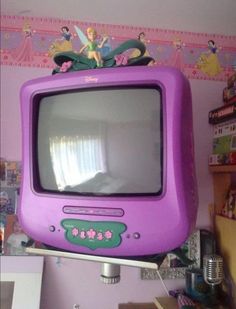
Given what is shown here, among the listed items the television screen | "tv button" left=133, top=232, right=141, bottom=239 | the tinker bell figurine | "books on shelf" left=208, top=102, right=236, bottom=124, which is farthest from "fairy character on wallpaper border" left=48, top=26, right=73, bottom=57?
"tv button" left=133, top=232, right=141, bottom=239

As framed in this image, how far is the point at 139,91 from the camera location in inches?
29.4

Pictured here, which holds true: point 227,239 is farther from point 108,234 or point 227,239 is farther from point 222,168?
point 108,234

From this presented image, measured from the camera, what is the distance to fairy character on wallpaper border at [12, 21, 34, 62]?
1.24 m

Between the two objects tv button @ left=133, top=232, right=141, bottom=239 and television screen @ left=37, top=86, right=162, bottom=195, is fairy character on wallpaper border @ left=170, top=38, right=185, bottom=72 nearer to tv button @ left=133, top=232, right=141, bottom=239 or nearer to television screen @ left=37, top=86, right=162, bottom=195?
television screen @ left=37, top=86, right=162, bottom=195

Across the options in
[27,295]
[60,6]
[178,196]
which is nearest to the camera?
[178,196]

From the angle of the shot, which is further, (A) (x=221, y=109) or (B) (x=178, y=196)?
(A) (x=221, y=109)

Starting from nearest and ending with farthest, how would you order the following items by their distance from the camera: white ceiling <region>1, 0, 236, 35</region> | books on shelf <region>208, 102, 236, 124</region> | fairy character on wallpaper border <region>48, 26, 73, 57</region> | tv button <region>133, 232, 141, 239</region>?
tv button <region>133, 232, 141, 239</region> → books on shelf <region>208, 102, 236, 124</region> → white ceiling <region>1, 0, 236, 35</region> → fairy character on wallpaper border <region>48, 26, 73, 57</region>

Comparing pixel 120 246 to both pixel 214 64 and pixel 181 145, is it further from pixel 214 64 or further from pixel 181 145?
pixel 214 64

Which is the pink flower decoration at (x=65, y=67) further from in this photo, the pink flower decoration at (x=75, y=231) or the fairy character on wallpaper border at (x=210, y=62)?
the fairy character on wallpaper border at (x=210, y=62)

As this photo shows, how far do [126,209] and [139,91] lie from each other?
0.30m

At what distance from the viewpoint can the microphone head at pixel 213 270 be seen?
1.05 m

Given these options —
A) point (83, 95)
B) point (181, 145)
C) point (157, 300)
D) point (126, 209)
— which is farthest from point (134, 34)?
point (157, 300)

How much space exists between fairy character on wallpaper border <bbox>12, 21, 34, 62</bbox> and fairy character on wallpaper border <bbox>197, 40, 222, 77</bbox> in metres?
0.75

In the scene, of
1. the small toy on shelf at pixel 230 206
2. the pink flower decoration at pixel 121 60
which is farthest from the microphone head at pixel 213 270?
Answer: the pink flower decoration at pixel 121 60
